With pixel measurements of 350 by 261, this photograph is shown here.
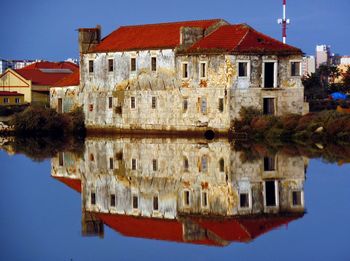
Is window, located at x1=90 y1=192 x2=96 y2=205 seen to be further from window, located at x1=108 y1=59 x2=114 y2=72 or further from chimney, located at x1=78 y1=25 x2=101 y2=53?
chimney, located at x1=78 y1=25 x2=101 y2=53

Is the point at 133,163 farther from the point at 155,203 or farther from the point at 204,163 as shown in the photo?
the point at 155,203

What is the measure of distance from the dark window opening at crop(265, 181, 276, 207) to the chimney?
27.7 metres

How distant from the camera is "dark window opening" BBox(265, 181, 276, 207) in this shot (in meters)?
25.2

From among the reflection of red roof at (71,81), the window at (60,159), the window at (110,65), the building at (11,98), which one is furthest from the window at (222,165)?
the building at (11,98)

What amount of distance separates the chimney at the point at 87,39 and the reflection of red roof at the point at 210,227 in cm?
3050

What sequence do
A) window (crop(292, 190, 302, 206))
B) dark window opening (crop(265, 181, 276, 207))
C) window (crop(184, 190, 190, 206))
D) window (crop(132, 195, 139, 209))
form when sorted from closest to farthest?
window (crop(292, 190, 302, 206)) < dark window opening (crop(265, 181, 276, 207)) < window (crop(184, 190, 190, 206)) < window (crop(132, 195, 139, 209))

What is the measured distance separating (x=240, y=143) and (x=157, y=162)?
25.8 ft

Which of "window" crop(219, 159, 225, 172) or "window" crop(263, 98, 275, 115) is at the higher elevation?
"window" crop(263, 98, 275, 115)

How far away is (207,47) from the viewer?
47688mm

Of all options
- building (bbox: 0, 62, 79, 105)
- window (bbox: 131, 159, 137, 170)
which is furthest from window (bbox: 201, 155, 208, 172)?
building (bbox: 0, 62, 79, 105)

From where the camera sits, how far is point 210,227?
2242 centimetres

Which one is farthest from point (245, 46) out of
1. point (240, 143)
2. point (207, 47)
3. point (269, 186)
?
point (269, 186)

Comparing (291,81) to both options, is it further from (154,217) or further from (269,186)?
(154,217)

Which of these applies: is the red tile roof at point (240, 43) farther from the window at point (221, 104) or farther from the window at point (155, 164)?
the window at point (155, 164)
